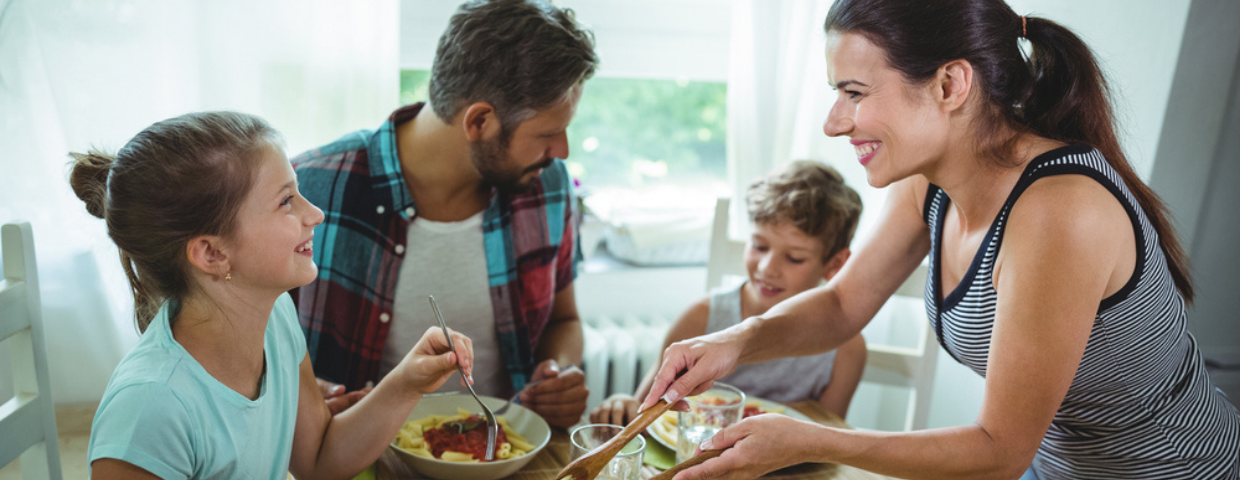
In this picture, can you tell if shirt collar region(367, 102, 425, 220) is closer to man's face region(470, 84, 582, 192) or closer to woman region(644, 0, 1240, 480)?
man's face region(470, 84, 582, 192)

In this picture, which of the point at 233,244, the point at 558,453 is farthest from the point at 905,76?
the point at 233,244

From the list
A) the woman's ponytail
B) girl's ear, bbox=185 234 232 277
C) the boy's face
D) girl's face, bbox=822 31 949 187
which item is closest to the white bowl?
girl's ear, bbox=185 234 232 277

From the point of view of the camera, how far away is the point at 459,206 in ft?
5.77

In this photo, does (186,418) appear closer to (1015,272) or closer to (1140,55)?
(1015,272)

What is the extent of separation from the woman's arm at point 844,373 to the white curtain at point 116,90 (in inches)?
49.8

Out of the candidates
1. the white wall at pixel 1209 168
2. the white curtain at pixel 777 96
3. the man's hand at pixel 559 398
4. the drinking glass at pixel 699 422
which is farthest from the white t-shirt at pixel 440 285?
the white wall at pixel 1209 168

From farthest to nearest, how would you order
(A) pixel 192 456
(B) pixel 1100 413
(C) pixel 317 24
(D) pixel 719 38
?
(D) pixel 719 38, (C) pixel 317 24, (B) pixel 1100 413, (A) pixel 192 456

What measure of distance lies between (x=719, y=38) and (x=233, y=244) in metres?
1.91

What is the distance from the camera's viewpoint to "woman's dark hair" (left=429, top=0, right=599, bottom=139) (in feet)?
5.14

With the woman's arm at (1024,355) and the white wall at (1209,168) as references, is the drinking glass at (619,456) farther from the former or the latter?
the white wall at (1209,168)

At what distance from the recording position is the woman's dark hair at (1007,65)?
1.07 meters

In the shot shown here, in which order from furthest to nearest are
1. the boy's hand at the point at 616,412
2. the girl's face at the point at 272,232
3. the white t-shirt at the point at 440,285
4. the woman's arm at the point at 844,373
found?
1. the woman's arm at the point at 844,373
2. the white t-shirt at the point at 440,285
3. the boy's hand at the point at 616,412
4. the girl's face at the point at 272,232

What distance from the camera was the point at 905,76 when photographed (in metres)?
1.09

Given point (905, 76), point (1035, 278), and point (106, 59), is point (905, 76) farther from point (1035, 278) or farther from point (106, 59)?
point (106, 59)
